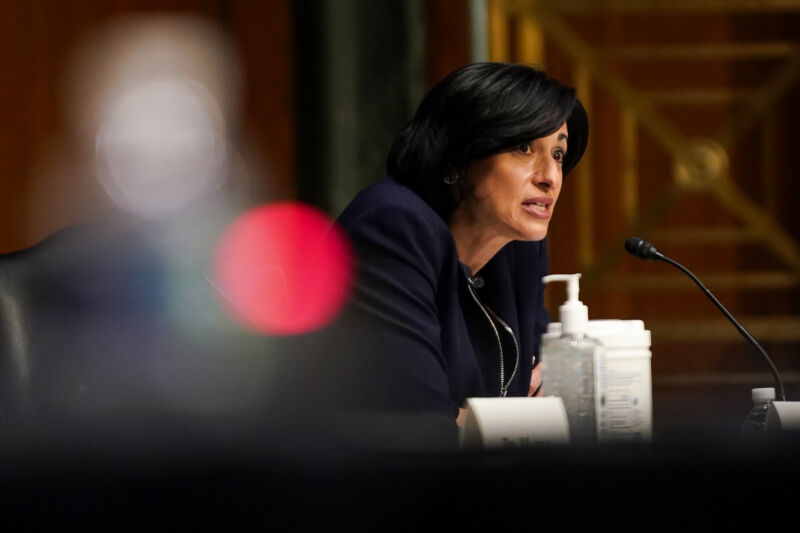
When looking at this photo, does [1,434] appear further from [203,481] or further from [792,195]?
[792,195]

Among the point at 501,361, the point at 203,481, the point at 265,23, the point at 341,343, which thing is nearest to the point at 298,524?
the point at 203,481

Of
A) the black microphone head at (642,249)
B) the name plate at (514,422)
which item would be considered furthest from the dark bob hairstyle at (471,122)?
the name plate at (514,422)

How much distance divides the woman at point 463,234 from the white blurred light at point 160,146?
2.01 metres

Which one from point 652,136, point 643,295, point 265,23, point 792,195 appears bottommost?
point 643,295

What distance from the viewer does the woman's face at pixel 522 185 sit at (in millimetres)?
1340

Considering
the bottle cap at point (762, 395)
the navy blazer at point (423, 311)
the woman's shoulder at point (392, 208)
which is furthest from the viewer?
the woman's shoulder at point (392, 208)

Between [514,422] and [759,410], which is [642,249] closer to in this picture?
[759,410]

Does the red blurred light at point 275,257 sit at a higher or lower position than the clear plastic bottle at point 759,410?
lower

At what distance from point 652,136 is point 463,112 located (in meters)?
2.27

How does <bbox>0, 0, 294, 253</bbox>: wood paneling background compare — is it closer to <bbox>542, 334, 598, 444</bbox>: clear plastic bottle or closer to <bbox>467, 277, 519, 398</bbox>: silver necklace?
<bbox>467, 277, 519, 398</bbox>: silver necklace

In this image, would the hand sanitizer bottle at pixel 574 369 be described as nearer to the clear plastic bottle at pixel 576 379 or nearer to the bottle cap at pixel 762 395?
the clear plastic bottle at pixel 576 379

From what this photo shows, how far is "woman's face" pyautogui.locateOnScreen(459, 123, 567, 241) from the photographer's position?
4.40ft

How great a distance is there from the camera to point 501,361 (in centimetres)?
135

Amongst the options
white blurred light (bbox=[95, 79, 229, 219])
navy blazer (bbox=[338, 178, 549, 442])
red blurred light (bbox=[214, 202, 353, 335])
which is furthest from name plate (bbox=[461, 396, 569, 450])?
white blurred light (bbox=[95, 79, 229, 219])
